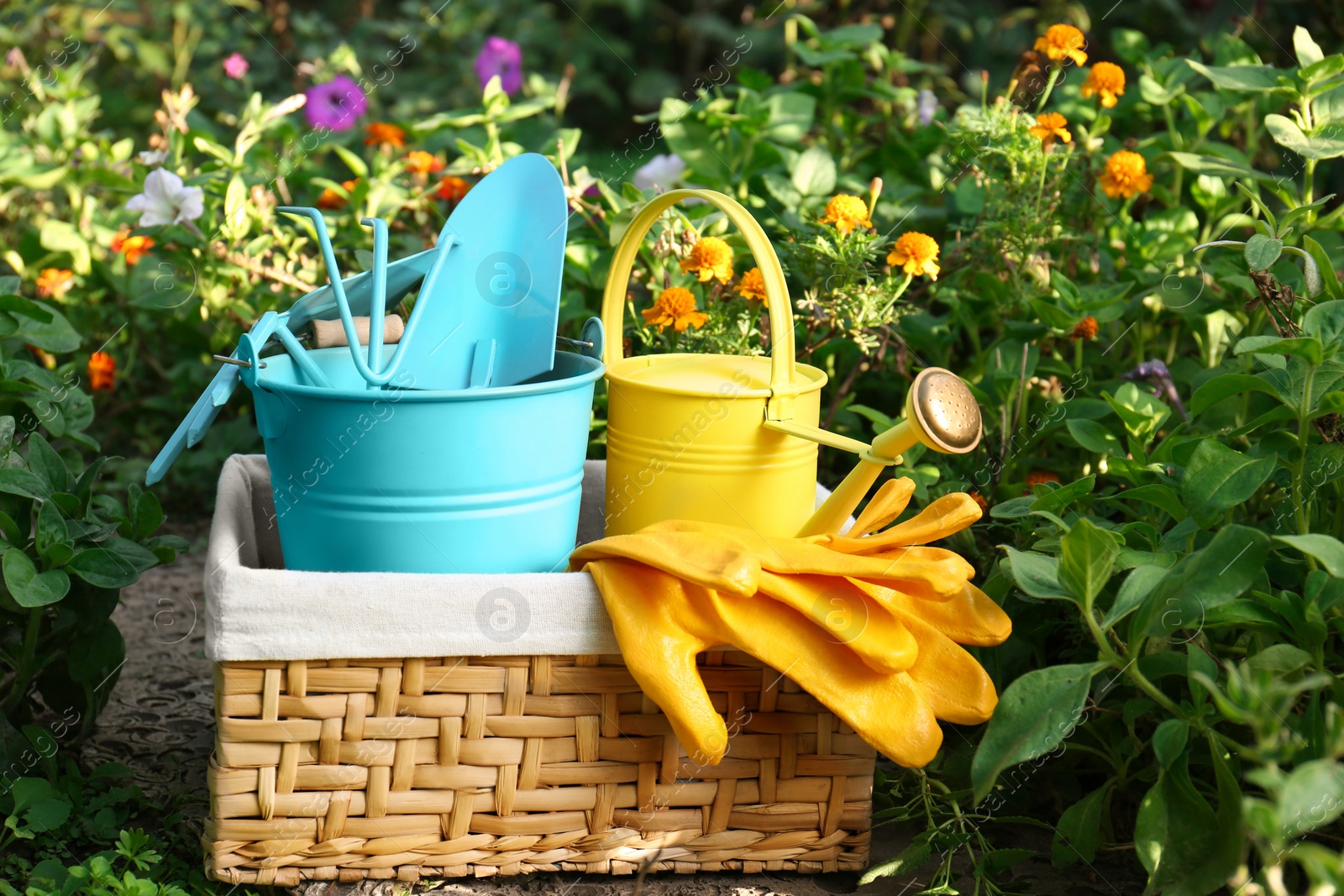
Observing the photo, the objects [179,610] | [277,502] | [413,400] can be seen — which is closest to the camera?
[413,400]

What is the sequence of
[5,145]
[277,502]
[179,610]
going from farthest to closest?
[5,145]
[179,610]
[277,502]

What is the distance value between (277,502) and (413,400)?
22 cm

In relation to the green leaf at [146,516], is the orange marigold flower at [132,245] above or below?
above

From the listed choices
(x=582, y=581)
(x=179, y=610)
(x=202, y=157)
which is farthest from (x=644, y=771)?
(x=202, y=157)

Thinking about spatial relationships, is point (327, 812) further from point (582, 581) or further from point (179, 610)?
point (179, 610)

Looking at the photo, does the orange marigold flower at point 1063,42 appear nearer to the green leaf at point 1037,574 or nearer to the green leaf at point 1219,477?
the green leaf at point 1219,477

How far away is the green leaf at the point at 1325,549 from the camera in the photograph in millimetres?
826

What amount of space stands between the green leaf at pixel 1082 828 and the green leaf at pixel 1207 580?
0.87 ft

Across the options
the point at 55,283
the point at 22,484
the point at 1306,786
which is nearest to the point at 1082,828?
the point at 1306,786

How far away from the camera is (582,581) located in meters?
1.04

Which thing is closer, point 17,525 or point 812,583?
point 812,583

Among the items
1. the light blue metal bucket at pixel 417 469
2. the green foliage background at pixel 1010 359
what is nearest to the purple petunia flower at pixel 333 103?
the green foliage background at pixel 1010 359

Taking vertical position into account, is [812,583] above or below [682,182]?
below

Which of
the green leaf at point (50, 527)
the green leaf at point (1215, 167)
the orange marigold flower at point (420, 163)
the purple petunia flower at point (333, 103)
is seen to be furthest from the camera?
the purple petunia flower at point (333, 103)
